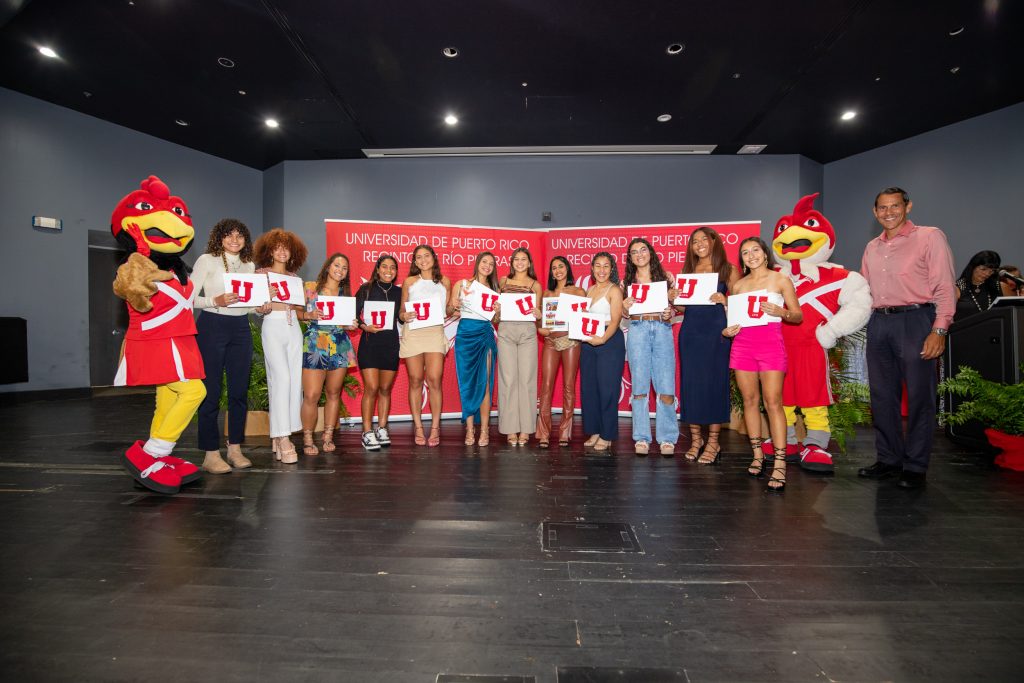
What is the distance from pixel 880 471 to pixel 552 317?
8.84 feet

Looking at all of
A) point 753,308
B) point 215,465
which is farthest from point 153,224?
point 753,308

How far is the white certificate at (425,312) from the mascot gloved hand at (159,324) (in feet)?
5.51

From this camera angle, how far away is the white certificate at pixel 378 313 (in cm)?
447

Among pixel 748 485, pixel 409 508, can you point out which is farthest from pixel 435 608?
pixel 748 485

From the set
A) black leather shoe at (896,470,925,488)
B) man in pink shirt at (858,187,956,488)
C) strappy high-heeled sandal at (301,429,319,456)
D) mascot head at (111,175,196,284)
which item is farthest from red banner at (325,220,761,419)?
black leather shoe at (896,470,925,488)

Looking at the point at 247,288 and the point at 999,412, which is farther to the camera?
the point at 999,412

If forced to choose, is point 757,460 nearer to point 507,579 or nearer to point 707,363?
point 707,363

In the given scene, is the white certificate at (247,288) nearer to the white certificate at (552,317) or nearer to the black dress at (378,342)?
the black dress at (378,342)

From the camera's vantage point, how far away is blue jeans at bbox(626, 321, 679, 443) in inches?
164

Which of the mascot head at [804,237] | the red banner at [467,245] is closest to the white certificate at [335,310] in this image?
the red banner at [467,245]

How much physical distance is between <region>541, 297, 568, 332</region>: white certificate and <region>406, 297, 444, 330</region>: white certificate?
93 centimetres

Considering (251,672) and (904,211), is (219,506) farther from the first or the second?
(904,211)

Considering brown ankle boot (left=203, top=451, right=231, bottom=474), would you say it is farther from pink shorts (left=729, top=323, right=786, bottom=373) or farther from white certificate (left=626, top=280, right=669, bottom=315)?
pink shorts (left=729, top=323, right=786, bottom=373)

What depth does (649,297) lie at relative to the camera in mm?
4051
